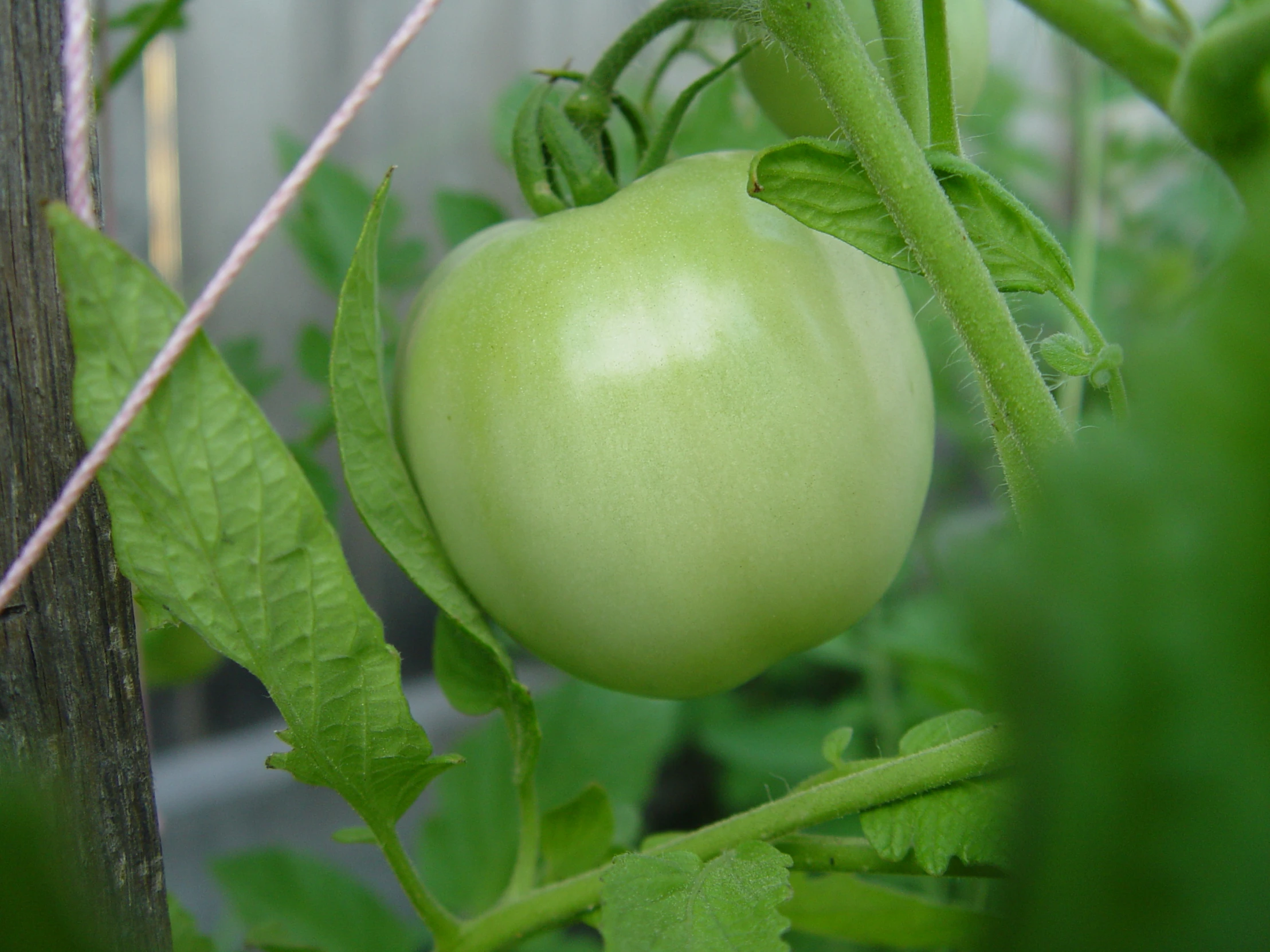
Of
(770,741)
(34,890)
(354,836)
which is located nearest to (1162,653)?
(34,890)

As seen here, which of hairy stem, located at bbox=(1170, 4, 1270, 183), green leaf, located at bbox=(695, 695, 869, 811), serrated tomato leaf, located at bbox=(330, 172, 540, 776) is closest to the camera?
hairy stem, located at bbox=(1170, 4, 1270, 183)

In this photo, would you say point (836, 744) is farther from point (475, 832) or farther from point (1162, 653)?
point (475, 832)

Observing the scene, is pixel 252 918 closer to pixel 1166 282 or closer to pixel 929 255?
pixel 929 255

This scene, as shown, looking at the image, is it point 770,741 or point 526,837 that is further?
point 770,741

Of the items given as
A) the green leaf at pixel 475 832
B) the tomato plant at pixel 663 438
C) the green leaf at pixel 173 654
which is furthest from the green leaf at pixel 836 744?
the green leaf at pixel 173 654

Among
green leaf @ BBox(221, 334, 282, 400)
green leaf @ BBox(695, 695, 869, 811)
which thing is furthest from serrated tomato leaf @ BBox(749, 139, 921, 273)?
green leaf @ BBox(695, 695, 869, 811)

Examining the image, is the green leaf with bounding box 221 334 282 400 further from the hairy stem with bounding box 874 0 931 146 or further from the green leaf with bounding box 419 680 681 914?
the hairy stem with bounding box 874 0 931 146

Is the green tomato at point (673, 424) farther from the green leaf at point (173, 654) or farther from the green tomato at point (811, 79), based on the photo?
the green leaf at point (173, 654)

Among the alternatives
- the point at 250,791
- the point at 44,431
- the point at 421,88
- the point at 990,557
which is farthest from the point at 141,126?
the point at 990,557
